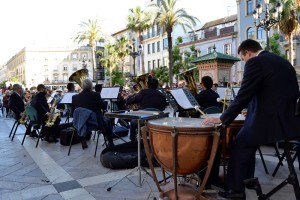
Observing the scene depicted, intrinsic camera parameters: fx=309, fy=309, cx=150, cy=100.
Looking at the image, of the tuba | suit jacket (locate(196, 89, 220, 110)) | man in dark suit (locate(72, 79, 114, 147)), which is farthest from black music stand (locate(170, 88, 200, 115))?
the tuba

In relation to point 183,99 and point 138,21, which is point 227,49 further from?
point 183,99

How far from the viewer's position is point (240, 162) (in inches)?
123

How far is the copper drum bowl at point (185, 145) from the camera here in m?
2.84

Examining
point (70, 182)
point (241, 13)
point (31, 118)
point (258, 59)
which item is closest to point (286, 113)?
point (258, 59)

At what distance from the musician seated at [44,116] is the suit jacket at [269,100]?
542 centimetres

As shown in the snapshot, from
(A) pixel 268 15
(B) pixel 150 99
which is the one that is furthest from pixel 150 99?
(A) pixel 268 15

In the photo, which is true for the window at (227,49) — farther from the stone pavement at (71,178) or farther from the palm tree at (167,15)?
the stone pavement at (71,178)

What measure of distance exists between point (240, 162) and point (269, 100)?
689mm

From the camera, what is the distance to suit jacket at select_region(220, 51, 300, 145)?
2.96 meters

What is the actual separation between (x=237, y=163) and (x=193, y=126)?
2.31ft

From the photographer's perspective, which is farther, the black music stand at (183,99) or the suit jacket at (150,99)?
the suit jacket at (150,99)

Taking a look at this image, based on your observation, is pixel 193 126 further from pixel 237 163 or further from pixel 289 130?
pixel 289 130

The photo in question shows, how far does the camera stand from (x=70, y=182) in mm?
4375

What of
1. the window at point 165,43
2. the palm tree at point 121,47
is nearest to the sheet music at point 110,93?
the palm tree at point 121,47
